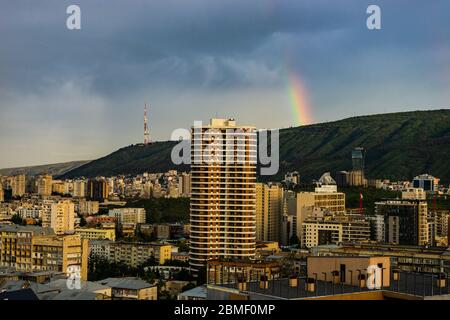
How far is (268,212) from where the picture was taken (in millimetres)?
24125

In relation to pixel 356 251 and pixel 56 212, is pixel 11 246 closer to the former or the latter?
pixel 356 251

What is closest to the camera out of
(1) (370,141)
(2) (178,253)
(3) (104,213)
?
(2) (178,253)

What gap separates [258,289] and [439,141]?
1697 inches

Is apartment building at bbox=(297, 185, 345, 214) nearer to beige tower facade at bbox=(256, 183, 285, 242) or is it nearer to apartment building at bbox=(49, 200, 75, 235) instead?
beige tower facade at bbox=(256, 183, 285, 242)

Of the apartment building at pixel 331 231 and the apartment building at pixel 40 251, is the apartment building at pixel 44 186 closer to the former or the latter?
the apartment building at pixel 331 231

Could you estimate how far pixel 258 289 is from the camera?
512 cm

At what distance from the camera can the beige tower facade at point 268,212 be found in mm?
23828

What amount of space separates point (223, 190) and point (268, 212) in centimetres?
687

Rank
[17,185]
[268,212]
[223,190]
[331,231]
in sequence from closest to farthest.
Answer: [223,190] < [331,231] < [268,212] < [17,185]

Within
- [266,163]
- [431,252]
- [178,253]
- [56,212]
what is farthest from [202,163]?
[266,163]

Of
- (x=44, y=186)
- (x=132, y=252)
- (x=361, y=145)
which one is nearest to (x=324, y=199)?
(x=132, y=252)

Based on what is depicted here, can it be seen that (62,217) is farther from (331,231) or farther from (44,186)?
(44,186)

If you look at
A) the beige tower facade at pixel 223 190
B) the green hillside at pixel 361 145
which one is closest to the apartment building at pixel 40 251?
the beige tower facade at pixel 223 190

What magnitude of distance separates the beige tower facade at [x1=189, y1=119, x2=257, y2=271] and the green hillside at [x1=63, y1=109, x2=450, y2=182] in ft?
79.6
